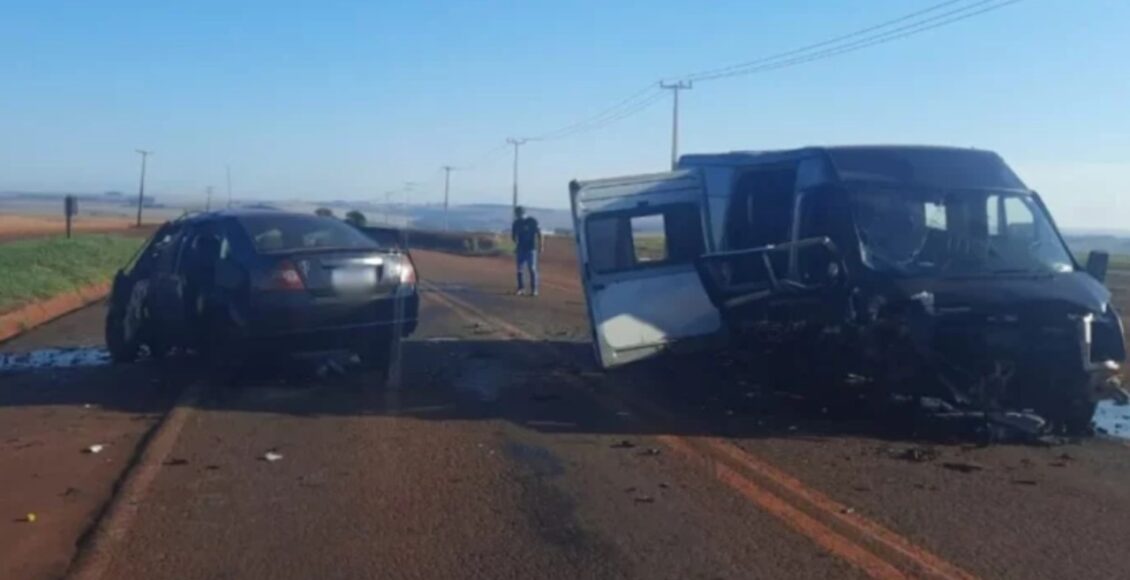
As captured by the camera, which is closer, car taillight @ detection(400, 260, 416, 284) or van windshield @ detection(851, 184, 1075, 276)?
van windshield @ detection(851, 184, 1075, 276)

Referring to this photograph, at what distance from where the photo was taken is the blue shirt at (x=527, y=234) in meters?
27.4

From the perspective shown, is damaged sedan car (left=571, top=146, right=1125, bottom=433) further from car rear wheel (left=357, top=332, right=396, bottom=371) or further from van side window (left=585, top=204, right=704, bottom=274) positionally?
car rear wheel (left=357, top=332, right=396, bottom=371)

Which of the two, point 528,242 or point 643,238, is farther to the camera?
point 528,242

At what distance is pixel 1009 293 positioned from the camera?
11.2m

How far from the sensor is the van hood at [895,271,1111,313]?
1104 cm

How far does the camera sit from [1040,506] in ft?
27.6

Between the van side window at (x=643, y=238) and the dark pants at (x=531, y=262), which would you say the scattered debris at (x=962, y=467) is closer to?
the van side window at (x=643, y=238)

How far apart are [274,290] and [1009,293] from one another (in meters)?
6.27

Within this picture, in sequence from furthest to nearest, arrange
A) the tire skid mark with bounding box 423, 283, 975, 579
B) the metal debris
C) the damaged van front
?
1. the damaged van front
2. the metal debris
3. the tire skid mark with bounding box 423, 283, 975, 579

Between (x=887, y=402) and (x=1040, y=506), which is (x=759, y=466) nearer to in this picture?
(x=1040, y=506)

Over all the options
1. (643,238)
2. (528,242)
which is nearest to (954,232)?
(643,238)

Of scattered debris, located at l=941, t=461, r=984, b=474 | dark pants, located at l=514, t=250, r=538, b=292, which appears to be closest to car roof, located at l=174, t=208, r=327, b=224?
scattered debris, located at l=941, t=461, r=984, b=474

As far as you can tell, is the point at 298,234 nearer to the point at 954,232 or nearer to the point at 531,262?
the point at 954,232

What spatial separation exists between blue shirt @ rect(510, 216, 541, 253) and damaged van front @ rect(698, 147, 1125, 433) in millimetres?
14122
